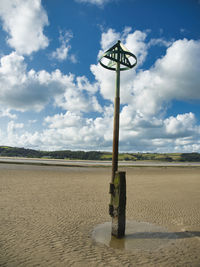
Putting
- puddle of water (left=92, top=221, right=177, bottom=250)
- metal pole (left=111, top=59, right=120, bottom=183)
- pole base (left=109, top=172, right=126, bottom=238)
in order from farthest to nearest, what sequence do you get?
1. metal pole (left=111, top=59, right=120, bottom=183)
2. pole base (left=109, top=172, right=126, bottom=238)
3. puddle of water (left=92, top=221, right=177, bottom=250)

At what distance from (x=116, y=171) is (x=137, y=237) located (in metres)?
2.46

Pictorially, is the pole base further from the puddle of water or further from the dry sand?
the dry sand

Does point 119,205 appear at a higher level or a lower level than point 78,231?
higher

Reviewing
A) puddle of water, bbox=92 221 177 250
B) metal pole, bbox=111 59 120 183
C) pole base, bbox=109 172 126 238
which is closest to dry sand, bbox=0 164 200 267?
puddle of water, bbox=92 221 177 250

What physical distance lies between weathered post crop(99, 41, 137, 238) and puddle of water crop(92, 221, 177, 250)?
0.35 m

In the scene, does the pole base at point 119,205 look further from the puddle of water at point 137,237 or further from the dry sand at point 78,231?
the dry sand at point 78,231

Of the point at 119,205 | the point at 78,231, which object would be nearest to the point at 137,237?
the point at 119,205

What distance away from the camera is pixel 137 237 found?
7086 mm

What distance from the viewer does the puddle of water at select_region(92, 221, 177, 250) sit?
643 centimetres

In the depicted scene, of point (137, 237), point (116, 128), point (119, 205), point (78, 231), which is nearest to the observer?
point (119, 205)

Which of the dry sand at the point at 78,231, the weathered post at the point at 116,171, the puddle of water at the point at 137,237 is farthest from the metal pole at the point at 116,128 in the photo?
the dry sand at the point at 78,231

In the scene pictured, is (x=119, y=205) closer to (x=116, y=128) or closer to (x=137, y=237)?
(x=137, y=237)

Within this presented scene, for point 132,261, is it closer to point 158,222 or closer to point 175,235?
point 175,235

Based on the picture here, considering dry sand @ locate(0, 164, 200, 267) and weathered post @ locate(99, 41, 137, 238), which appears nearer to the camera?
dry sand @ locate(0, 164, 200, 267)
